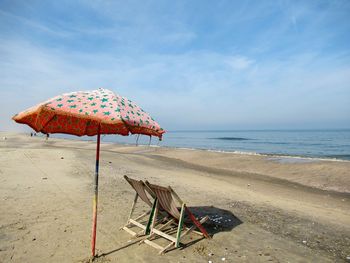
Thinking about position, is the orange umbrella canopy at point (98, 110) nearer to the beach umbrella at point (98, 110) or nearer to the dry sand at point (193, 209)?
the beach umbrella at point (98, 110)

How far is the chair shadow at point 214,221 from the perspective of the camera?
5605 mm

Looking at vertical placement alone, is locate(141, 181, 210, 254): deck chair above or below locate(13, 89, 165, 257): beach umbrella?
below

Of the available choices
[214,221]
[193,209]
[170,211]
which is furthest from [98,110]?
[193,209]

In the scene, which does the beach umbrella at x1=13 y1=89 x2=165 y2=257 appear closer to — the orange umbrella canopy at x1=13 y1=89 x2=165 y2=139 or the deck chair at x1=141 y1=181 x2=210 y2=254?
the orange umbrella canopy at x1=13 y1=89 x2=165 y2=139

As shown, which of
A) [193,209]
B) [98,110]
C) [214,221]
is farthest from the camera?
[193,209]

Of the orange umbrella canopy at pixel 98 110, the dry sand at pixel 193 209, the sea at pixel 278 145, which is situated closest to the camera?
the orange umbrella canopy at pixel 98 110

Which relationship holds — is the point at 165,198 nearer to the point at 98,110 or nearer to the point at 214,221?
the point at 214,221

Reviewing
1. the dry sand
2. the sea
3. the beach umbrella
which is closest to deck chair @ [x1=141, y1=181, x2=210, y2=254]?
the dry sand

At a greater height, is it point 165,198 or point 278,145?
point 165,198

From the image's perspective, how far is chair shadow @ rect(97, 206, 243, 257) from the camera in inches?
221

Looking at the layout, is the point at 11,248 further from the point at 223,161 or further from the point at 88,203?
the point at 223,161

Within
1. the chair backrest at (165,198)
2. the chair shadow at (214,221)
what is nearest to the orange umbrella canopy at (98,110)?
the chair backrest at (165,198)

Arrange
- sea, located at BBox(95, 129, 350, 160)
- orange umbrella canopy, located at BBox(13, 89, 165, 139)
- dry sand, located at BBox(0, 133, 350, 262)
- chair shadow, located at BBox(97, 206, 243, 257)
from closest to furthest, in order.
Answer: orange umbrella canopy, located at BBox(13, 89, 165, 139)
dry sand, located at BBox(0, 133, 350, 262)
chair shadow, located at BBox(97, 206, 243, 257)
sea, located at BBox(95, 129, 350, 160)

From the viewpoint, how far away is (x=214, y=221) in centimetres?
706
